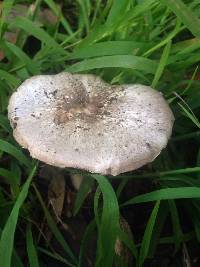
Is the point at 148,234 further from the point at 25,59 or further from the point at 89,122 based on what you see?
the point at 25,59

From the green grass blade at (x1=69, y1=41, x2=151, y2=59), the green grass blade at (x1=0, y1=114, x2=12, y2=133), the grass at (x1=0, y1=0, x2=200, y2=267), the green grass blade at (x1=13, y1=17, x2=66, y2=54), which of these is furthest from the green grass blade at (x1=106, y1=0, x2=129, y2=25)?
the green grass blade at (x1=0, y1=114, x2=12, y2=133)

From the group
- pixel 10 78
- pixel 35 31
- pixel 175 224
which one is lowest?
pixel 175 224

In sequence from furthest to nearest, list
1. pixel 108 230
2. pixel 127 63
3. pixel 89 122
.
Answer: pixel 127 63 → pixel 89 122 → pixel 108 230

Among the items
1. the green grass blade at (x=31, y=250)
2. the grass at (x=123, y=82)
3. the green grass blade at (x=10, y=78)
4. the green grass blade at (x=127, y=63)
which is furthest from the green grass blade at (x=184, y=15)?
the green grass blade at (x=31, y=250)

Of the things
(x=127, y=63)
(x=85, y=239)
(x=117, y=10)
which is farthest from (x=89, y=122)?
(x=117, y=10)

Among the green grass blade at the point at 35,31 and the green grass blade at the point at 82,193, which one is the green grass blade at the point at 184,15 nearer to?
the green grass blade at the point at 35,31

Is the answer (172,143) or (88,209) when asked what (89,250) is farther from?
(172,143)

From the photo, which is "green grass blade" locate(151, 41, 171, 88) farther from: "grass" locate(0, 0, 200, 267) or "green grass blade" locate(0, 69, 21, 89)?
"green grass blade" locate(0, 69, 21, 89)

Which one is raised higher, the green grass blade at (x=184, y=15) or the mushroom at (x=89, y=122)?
the green grass blade at (x=184, y=15)
